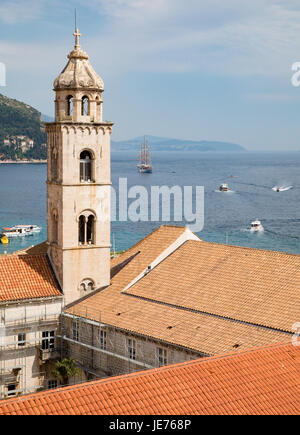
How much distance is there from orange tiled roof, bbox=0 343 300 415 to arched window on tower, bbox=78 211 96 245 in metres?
18.8

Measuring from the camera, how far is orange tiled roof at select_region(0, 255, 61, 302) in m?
40.8

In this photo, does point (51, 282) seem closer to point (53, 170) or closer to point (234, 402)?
point (53, 170)

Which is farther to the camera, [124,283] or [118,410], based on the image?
[124,283]

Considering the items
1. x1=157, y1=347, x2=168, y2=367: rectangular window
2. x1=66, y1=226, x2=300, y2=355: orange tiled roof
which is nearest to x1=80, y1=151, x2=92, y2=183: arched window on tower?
x1=66, y1=226, x2=300, y2=355: orange tiled roof

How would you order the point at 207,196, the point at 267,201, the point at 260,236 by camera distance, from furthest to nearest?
the point at 207,196, the point at 267,201, the point at 260,236

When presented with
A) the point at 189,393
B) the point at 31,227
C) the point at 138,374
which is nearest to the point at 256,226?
the point at 31,227

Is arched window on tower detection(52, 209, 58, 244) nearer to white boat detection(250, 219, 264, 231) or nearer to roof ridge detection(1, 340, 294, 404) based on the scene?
roof ridge detection(1, 340, 294, 404)

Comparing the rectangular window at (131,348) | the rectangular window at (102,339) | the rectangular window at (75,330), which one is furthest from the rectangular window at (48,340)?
the rectangular window at (131,348)

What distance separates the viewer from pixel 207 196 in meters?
176

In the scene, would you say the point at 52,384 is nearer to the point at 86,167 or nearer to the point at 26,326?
the point at 26,326

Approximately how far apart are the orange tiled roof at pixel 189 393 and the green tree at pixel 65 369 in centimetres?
1600

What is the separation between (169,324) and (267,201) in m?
131

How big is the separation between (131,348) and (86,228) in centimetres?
943
